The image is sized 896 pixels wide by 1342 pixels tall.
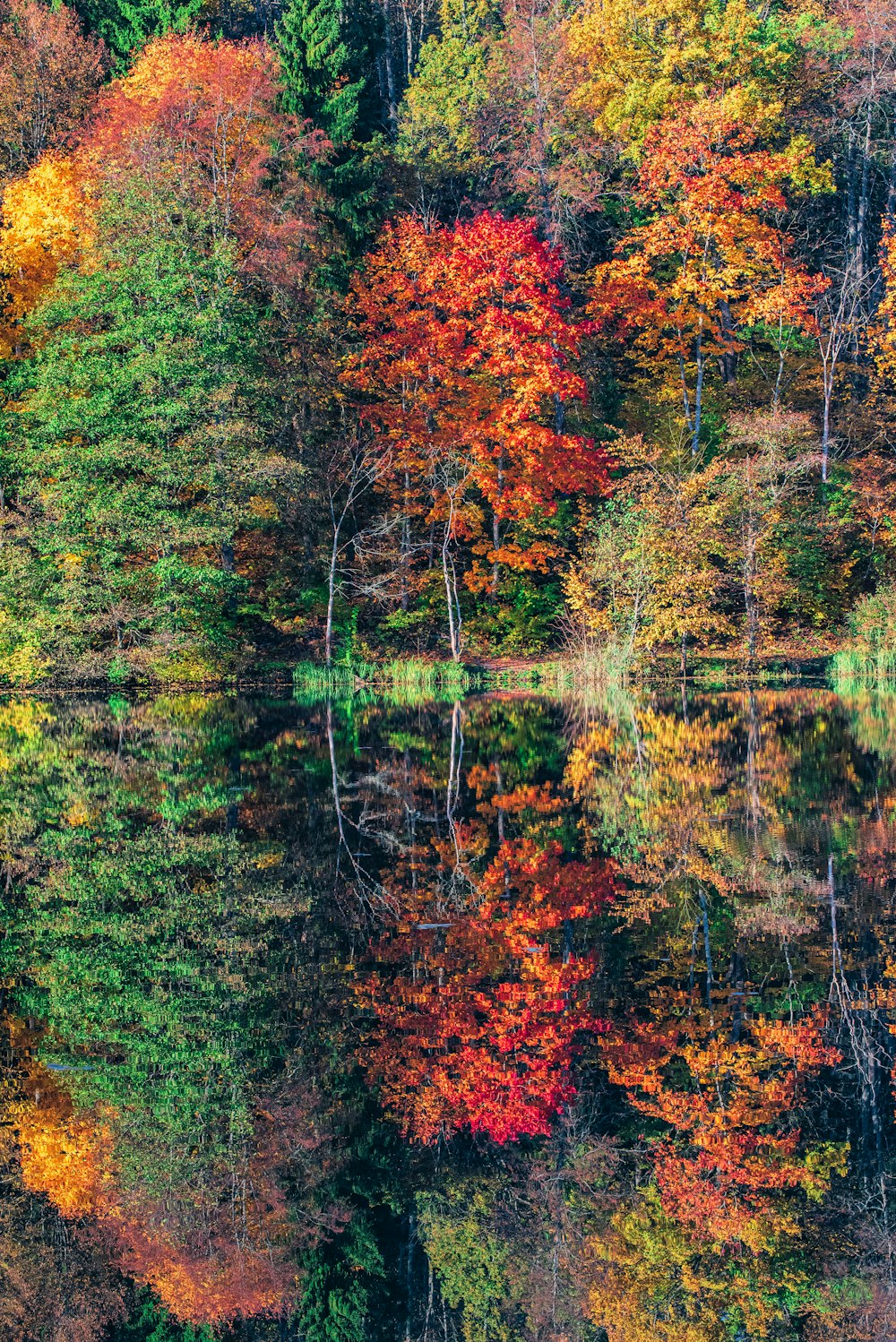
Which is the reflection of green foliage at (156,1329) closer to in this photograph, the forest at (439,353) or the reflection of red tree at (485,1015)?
the reflection of red tree at (485,1015)

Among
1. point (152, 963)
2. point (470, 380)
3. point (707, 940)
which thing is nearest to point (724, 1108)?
point (707, 940)

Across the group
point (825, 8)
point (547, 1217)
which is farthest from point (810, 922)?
point (825, 8)

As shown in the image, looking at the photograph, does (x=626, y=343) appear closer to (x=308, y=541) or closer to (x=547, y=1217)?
(x=308, y=541)

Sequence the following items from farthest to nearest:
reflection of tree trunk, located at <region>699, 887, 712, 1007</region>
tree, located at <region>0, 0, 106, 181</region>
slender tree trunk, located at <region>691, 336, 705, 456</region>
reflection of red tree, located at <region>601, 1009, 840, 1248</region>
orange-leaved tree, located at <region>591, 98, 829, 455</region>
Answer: tree, located at <region>0, 0, 106, 181</region>
slender tree trunk, located at <region>691, 336, 705, 456</region>
orange-leaved tree, located at <region>591, 98, 829, 455</region>
reflection of tree trunk, located at <region>699, 887, 712, 1007</region>
reflection of red tree, located at <region>601, 1009, 840, 1248</region>

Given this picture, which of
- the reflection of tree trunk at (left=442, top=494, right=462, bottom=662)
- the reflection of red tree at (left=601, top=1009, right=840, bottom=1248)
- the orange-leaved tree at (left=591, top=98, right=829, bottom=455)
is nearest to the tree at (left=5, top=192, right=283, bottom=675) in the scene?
the reflection of tree trunk at (left=442, top=494, right=462, bottom=662)

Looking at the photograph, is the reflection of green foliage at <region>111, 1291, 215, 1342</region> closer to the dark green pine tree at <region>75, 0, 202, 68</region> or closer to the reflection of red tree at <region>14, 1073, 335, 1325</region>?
the reflection of red tree at <region>14, 1073, 335, 1325</region>
